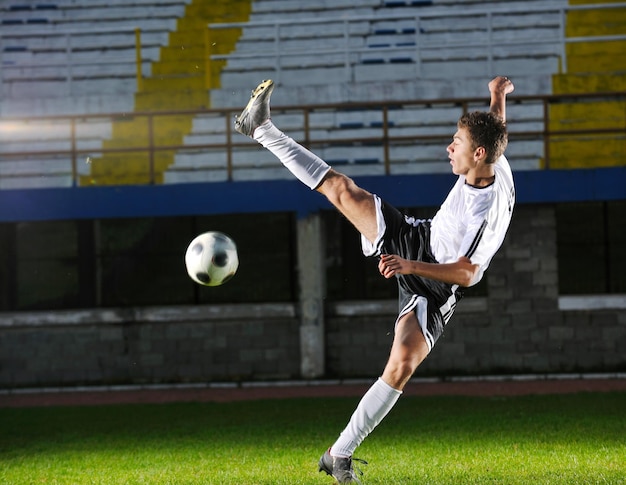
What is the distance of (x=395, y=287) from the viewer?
17250 mm

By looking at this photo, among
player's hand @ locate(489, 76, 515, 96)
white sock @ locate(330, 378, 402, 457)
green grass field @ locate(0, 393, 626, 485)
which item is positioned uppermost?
player's hand @ locate(489, 76, 515, 96)

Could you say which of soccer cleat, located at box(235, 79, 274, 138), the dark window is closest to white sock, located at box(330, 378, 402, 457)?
soccer cleat, located at box(235, 79, 274, 138)

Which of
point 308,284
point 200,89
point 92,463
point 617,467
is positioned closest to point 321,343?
point 308,284

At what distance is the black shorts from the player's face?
0.45m

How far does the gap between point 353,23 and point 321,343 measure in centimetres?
698

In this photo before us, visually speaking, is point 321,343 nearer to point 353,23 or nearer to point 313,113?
point 313,113

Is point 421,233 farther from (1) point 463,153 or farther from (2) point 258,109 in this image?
(2) point 258,109

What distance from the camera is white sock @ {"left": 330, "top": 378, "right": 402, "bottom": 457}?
6.43 m

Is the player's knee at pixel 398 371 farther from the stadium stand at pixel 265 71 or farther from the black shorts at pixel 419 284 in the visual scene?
the stadium stand at pixel 265 71

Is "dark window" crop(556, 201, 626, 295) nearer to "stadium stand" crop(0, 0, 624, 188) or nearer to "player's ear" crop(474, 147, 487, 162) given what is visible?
"stadium stand" crop(0, 0, 624, 188)

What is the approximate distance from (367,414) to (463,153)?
1692 mm

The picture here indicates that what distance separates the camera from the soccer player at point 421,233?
642 cm

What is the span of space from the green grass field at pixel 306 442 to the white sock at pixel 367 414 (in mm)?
592

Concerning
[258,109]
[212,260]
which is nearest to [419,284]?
[258,109]
